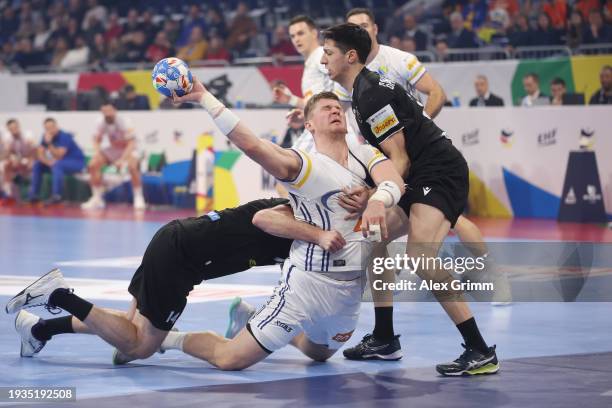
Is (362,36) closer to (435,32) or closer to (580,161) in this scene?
(580,161)

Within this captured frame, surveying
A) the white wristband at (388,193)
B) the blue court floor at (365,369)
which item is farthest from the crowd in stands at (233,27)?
the white wristband at (388,193)

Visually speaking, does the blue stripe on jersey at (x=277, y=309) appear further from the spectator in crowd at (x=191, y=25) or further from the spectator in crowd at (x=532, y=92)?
the spectator in crowd at (x=191, y=25)

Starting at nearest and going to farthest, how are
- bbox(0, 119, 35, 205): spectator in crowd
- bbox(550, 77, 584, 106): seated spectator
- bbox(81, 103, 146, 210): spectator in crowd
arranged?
bbox(550, 77, 584, 106): seated spectator
bbox(81, 103, 146, 210): spectator in crowd
bbox(0, 119, 35, 205): spectator in crowd

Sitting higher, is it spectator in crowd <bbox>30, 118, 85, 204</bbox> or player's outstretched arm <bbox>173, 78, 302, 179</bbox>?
player's outstretched arm <bbox>173, 78, 302, 179</bbox>

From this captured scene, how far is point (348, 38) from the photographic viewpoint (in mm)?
6160

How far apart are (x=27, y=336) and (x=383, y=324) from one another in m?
2.00

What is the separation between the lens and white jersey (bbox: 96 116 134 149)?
58.6 feet

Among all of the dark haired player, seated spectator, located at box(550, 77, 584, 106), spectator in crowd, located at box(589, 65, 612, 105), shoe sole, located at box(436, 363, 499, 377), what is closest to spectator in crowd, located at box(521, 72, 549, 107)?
seated spectator, located at box(550, 77, 584, 106)

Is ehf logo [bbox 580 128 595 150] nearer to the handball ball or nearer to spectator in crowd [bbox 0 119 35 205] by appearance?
spectator in crowd [bbox 0 119 35 205]

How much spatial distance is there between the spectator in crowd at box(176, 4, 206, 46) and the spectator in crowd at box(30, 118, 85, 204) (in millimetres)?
5412

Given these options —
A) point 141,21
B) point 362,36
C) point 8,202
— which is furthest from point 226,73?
point 362,36

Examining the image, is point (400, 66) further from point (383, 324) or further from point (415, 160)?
point (383, 324)

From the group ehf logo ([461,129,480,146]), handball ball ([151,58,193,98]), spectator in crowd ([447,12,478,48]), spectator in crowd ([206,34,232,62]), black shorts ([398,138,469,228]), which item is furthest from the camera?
spectator in crowd ([206,34,232,62])

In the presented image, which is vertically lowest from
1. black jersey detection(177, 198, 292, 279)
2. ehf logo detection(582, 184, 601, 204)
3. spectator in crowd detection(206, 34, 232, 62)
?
ehf logo detection(582, 184, 601, 204)
